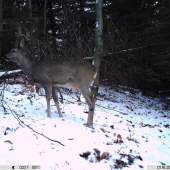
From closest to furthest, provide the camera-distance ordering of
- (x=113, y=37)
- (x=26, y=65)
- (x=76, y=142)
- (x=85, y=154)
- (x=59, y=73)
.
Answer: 1. (x=85, y=154)
2. (x=76, y=142)
3. (x=59, y=73)
4. (x=26, y=65)
5. (x=113, y=37)

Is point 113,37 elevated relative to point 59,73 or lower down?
elevated

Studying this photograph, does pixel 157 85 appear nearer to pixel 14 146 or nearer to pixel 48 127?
pixel 48 127

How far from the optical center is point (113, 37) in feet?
37.9

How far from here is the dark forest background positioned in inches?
385

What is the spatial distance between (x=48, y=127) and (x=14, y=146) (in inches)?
51.3

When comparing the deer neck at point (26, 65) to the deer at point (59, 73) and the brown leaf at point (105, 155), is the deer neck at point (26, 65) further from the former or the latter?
the brown leaf at point (105, 155)

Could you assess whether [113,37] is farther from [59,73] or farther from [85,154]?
[85,154]

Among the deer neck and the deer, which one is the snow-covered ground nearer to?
the deer

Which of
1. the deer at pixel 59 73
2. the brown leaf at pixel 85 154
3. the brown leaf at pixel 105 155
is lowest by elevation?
the brown leaf at pixel 105 155

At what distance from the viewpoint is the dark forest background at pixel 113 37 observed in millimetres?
9789

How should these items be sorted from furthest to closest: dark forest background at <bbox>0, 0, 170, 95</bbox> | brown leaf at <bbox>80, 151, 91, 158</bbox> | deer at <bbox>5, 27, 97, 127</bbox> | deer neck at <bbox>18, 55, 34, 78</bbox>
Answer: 1. dark forest background at <bbox>0, 0, 170, 95</bbox>
2. deer neck at <bbox>18, 55, 34, 78</bbox>
3. deer at <bbox>5, 27, 97, 127</bbox>
4. brown leaf at <bbox>80, 151, 91, 158</bbox>

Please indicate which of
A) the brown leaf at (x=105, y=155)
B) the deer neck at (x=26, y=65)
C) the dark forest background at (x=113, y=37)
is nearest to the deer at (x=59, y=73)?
the deer neck at (x=26, y=65)

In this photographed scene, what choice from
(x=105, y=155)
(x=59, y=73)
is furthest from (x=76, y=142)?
(x=59, y=73)

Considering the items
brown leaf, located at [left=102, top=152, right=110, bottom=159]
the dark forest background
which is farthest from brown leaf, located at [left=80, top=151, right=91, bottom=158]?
the dark forest background
